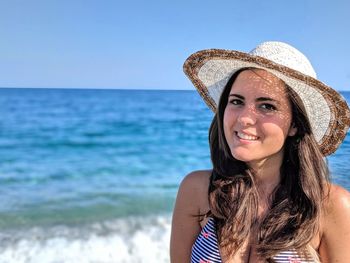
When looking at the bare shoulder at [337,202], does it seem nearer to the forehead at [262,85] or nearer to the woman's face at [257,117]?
the woman's face at [257,117]

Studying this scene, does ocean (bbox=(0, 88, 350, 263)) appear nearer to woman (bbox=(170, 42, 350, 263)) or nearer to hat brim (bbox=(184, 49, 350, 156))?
woman (bbox=(170, 42, 350, 263))

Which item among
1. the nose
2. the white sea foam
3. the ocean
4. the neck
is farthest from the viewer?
the ocean

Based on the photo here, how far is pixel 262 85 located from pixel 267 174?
22.6 inches

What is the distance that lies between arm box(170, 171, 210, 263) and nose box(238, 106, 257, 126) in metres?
0.52

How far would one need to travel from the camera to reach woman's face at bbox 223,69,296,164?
2.20 metres

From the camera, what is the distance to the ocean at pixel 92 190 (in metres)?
6.04

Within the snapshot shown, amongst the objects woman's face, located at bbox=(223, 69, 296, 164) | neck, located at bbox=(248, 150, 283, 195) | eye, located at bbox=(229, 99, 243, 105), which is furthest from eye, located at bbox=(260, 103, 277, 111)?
neck, located at bbox=(248, 150, 283, 195)

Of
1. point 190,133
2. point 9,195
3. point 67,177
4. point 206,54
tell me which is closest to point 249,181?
point 206,54

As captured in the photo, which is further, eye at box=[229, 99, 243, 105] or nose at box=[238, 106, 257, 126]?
eye at box=[229, 99, 243, 105]

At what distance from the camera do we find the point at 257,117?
2.19 m

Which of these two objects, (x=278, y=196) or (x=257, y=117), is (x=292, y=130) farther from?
(x=278, y=196)

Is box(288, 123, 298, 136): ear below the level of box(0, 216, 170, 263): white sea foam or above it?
above

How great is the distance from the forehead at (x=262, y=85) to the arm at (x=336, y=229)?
0.63 m

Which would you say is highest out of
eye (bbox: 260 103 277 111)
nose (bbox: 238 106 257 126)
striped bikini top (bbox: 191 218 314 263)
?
eye (bbox: 260 103 277 111)
